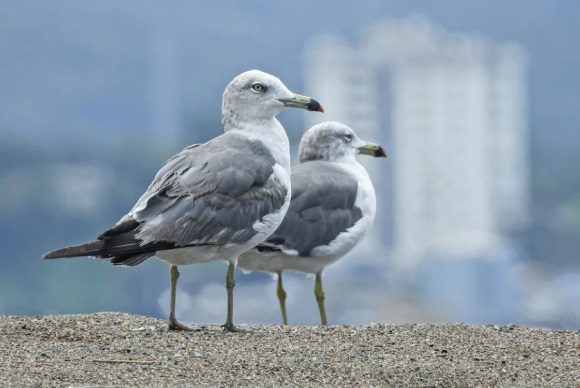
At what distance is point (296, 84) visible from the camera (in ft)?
293

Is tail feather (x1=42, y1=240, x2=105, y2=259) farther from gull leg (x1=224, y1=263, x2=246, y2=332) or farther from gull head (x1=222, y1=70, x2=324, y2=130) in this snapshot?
gull head (x1=222, y1=70, x2=324, y2=130)

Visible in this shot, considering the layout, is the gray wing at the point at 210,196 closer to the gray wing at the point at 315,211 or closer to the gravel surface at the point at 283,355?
the gravel surface at the point at 283,355

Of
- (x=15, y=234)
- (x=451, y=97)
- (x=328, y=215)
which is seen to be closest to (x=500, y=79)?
(x=451, y=97)

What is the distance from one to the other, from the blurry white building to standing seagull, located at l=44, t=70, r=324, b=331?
56996 mm

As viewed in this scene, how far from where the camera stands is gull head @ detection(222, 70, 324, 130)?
4875mm

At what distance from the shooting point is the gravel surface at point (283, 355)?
11.6 ft

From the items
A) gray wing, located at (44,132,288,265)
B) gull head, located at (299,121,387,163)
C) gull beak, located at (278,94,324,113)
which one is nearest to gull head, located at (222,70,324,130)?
gull beak, located at (278,94,324,113)

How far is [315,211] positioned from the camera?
5746 mm

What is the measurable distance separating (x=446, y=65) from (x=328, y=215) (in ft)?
221

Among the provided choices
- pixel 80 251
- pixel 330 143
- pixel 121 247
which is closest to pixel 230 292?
pixel 121 247

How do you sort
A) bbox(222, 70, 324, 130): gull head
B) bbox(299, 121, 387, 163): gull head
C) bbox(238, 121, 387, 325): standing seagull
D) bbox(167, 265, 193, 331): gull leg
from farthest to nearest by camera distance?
bbox(299, 121, 387, 163): gull head → bbox(238, 121, 387, 325): standing seagull → bbox(222, 70, 324, 130): gull head → bbox(167, 265, 193, 331): gull leg

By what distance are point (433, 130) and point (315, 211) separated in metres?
66.0

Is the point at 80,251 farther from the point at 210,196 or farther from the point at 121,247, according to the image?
the point at 210,196

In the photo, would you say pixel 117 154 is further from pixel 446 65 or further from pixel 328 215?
pixel 328 215
